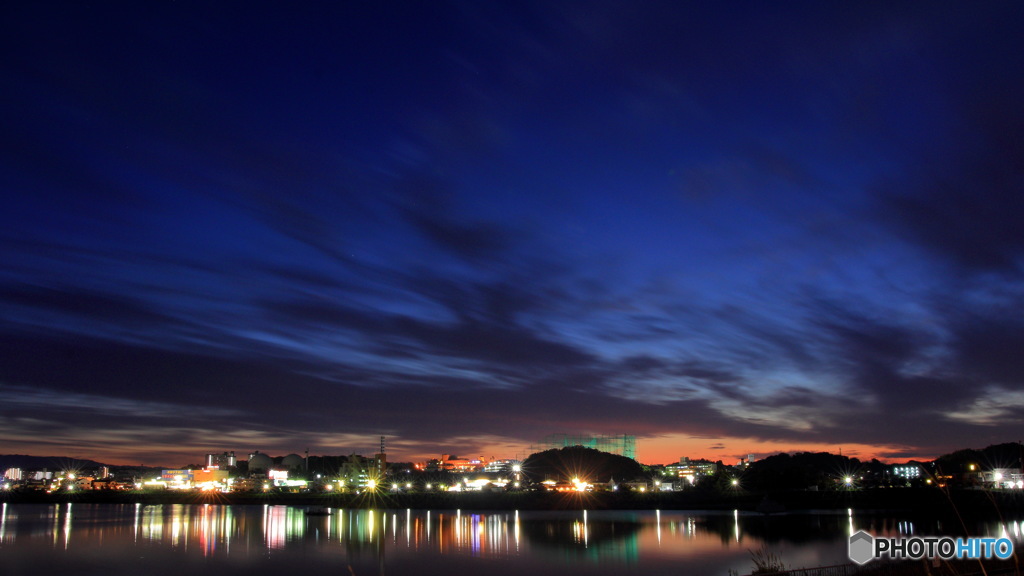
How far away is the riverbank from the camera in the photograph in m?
98.3

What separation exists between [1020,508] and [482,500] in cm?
9442

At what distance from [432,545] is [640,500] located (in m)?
81.3

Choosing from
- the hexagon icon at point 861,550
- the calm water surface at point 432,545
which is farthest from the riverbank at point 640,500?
the hexagon icon at point 861,550

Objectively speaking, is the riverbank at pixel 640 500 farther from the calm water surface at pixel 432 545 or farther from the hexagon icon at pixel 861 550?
the hexagon icon at pixel 861 550

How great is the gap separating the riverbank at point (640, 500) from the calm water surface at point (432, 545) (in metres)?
16.4

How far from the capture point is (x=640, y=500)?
447 feet

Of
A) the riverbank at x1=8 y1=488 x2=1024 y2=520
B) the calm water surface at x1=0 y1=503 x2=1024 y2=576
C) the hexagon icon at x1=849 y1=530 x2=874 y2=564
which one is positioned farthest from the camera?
the riverbank at x1=8 y1=488 x2=1024 y2=520

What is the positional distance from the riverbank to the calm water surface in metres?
16.4

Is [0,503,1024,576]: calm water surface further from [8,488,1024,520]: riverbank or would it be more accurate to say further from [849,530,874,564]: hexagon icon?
[8,488,1024,520]: riverbank

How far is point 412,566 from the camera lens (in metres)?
51.1

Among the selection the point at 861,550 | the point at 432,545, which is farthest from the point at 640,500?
the point at 861,550

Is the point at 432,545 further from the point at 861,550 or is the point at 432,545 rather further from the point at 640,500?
the point at 640,500

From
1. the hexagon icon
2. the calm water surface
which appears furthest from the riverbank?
the hexagon icon

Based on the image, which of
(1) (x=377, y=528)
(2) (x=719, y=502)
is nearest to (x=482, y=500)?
(2) (x=719, y=502)
